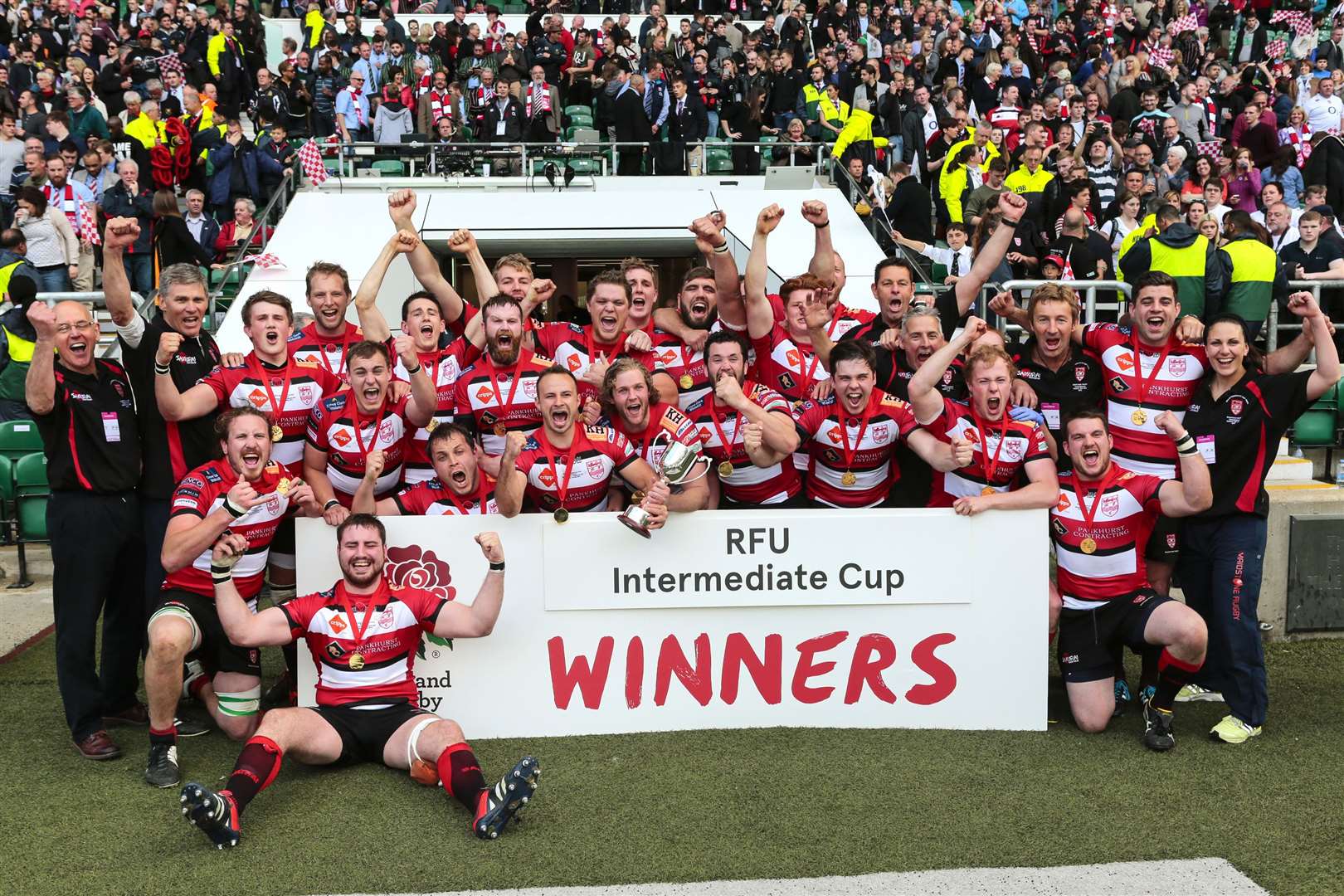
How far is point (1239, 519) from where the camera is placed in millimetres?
5812

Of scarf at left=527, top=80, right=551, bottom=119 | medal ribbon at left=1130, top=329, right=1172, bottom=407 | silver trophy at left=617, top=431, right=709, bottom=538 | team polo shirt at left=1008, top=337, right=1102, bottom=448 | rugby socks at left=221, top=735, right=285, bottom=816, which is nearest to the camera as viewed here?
rugby socks at left=221, top=735, right=285, bottom=816

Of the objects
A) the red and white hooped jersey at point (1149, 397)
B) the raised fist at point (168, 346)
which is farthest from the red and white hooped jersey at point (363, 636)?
the red and white hooped jersey at point (1149, 397)

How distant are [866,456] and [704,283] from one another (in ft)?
3.91

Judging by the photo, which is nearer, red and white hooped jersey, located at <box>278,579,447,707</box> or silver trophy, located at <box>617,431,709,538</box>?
red and white hooped jersey, located at <box>278,579,447,707</box>

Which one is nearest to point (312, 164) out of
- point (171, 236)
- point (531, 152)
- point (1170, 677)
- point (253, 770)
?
point (531, 152)

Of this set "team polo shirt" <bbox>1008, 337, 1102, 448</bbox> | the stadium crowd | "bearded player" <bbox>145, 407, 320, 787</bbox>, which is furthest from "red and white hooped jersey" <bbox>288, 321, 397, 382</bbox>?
"team polo shirt" <bbox>1008, 337, 1102, 448</bbox>

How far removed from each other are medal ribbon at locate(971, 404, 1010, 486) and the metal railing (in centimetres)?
862

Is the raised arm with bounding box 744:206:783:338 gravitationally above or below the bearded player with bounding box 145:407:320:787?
above

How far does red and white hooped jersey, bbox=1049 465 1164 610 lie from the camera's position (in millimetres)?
5707

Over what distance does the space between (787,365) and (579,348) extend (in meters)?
1.03

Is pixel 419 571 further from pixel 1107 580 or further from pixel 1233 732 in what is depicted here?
pixel 1233 732

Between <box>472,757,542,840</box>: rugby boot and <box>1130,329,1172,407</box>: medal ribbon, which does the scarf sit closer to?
<box>1130,329,1172,407</box>: medal ribbon

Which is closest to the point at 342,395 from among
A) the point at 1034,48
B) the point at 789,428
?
the point at 789,428

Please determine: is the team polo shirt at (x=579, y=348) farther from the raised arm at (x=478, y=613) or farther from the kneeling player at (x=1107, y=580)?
the kneeling player at (x=1107, y=580)
